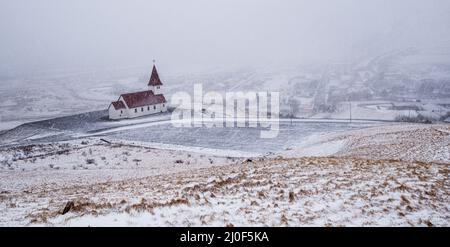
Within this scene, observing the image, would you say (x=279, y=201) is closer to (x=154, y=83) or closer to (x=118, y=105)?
(x=118, y=105)

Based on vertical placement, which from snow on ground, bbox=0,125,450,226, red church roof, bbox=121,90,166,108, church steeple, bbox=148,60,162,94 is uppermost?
church steeple, bbox=148,60,162,94

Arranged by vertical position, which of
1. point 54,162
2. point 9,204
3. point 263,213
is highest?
point 263,213

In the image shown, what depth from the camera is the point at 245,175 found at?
1187 cm

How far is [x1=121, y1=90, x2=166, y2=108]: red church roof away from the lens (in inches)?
2130

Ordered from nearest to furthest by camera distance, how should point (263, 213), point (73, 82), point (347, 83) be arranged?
point (263, 213) < point (347, 83) < point (73, 82)

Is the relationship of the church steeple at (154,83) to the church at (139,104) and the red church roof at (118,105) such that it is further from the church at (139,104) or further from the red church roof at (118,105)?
the red church roof at (118,105)

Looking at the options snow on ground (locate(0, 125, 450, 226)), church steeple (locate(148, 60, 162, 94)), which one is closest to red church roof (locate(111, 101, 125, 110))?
church steeple (locate(148, 60, 162, 94))

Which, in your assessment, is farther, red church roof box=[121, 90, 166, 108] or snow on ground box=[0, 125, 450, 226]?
red church roof box=[121, 90, 166, 108]

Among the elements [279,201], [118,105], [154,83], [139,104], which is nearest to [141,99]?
[139,104]

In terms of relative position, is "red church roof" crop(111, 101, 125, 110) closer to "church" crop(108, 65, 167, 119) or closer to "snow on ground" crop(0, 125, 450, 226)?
"church" crop(108, 65, 167, 119)
